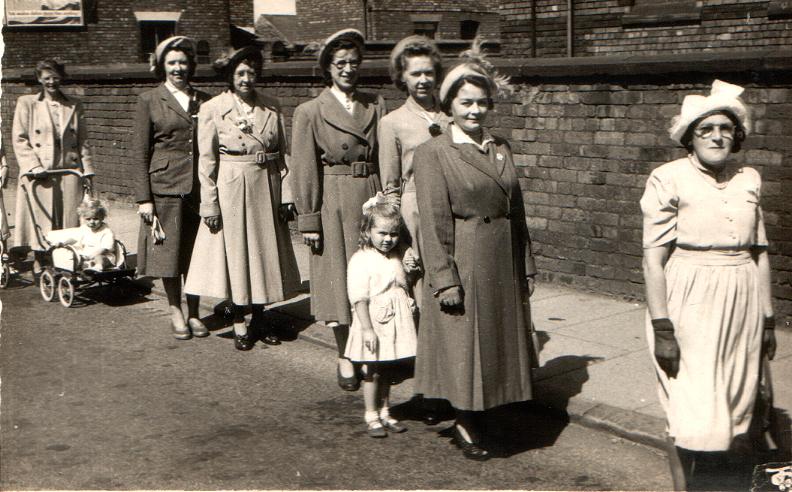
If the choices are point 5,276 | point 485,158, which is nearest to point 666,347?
point 485,158

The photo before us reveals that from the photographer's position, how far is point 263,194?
7.59 metres

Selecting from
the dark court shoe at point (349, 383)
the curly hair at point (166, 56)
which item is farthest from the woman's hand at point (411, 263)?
the curly hair at point (166, 56)

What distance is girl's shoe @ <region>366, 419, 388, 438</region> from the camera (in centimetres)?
554

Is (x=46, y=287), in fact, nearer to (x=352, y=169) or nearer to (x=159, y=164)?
(x=159, y=164)

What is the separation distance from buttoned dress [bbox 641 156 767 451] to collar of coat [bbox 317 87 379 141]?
2.64 metres

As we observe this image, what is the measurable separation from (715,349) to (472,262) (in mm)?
1314

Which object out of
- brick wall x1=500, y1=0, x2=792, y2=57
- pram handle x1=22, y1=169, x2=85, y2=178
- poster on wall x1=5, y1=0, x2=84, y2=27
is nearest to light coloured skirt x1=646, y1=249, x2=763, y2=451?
pram handle x1=22, y1=169, x2=85, y2=178

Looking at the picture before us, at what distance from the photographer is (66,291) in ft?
29.8

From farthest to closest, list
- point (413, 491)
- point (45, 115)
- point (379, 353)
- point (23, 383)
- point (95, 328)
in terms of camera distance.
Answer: point (45, 115) → point (95, 328) → point (23, 383) → point (379, 353) → point (413, 491)

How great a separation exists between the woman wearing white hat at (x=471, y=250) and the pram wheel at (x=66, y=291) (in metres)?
5.01

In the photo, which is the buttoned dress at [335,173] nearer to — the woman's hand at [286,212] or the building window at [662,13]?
the woman's hand at [286,212]

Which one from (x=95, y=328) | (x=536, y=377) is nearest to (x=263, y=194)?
(x=95, y=328)

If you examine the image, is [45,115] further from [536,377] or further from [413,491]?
[413,491]

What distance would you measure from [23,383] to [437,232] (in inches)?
136
